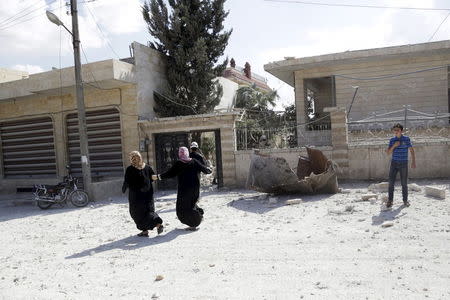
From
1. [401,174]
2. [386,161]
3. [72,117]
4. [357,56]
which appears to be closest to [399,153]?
[401,174]

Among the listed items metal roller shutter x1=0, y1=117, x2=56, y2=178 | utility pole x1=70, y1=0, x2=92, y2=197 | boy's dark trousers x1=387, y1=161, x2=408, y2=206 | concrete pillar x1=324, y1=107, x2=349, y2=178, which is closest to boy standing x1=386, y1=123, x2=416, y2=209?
boy's dark trousers x1=387, y1=161, x2=408, y2=206

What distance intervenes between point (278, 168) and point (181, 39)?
7217 millimetres

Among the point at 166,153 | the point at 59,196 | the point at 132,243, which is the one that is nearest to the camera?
the point at 132,243

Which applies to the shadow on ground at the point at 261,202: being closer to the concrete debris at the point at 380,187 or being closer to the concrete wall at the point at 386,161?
the concrete debris at the point at 380,187

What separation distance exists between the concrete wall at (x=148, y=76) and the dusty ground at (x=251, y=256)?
5.80 meters

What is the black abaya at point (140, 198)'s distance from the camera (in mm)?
6148

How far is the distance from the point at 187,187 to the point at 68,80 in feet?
26.6

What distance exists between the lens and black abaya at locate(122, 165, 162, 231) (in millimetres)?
6148

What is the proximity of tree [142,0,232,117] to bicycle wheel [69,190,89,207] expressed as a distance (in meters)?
4.18

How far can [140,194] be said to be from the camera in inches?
→ 245

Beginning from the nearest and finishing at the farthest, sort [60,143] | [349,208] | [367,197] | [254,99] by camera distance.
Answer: [349,208]
[367,197]
[60,143]
[254,99]

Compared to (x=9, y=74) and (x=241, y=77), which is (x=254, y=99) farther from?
(x=9, y=74)

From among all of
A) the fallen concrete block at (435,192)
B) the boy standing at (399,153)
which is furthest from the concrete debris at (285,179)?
the boy standing at (399,153)

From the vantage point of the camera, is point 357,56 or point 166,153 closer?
point 357,56
